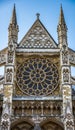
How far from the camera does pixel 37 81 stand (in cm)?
2081

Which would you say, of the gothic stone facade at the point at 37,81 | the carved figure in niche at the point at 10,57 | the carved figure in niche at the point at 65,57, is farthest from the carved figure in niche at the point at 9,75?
the carved figure in niche at the point at 65,57

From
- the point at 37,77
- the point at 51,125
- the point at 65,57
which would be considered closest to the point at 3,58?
the point at 37,77

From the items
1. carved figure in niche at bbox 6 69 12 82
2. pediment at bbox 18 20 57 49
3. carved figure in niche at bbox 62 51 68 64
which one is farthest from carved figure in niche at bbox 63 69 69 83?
carved figure in niche at bbox 6 69 12 82

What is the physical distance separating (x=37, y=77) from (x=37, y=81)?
31cm

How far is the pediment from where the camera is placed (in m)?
22.5

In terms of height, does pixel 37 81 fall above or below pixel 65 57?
below

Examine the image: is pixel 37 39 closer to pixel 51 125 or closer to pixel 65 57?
pixel 65 57

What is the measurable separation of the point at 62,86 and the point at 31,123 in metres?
3.06

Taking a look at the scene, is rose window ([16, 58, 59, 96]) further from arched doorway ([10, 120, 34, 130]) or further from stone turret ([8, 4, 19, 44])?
arched doorway ([10, 120, 34, 130])

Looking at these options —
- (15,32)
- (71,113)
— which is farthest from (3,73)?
(71,113)

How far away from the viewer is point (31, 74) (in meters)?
21.1

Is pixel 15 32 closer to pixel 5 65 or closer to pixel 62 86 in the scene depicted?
pixel 5 65

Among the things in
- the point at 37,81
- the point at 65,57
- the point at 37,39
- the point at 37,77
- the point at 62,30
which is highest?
the point at 62,30

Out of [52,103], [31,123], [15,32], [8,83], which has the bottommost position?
[31,123]
